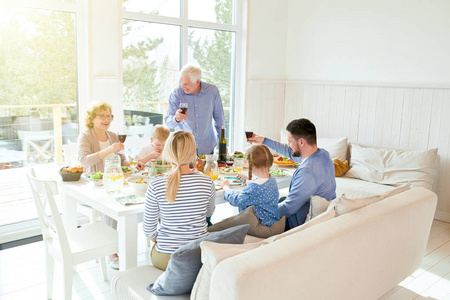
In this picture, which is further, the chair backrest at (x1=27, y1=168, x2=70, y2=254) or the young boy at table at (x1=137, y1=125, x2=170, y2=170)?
the young boy at table at (x1=137, y1=125, x2=170, y2=170)

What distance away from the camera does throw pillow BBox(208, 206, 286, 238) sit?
249 cm

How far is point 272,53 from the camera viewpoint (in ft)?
18.9

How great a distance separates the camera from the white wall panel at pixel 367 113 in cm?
460

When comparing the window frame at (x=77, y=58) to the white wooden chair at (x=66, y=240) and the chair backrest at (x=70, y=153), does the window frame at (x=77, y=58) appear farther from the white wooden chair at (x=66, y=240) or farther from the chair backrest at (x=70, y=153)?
the white wooden chair at (x=66, y=240)

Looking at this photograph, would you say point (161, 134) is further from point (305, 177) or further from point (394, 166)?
point (394, 166)

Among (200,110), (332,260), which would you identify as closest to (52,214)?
(332,260)

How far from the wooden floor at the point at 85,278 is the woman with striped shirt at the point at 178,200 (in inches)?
35.5

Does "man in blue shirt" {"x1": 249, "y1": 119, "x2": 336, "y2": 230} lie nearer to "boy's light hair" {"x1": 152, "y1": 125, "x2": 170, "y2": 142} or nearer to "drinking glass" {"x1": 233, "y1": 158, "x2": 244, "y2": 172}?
"drinking glass" {"x1": 233, "y1": 158, "x2": 244, "y2": 172}

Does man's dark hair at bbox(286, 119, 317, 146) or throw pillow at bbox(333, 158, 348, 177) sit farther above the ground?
man's dark hair at bbox(286, 119, 317, 146)

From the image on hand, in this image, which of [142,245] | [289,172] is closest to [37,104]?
[142,245]

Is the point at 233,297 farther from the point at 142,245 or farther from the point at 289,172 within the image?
the point at 142,245

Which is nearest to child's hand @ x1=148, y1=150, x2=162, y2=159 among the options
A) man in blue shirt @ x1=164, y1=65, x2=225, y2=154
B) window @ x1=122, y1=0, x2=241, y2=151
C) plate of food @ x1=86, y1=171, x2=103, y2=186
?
plate of food @ x1=86, y1=171, x2=103, y2=186

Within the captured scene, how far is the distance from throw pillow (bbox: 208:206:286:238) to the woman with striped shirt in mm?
197

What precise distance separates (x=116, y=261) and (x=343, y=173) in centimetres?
260
